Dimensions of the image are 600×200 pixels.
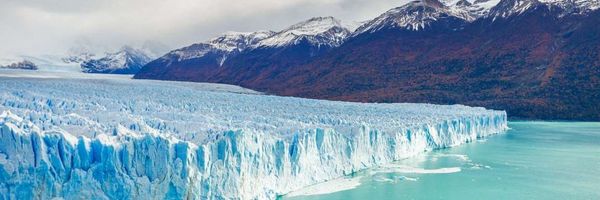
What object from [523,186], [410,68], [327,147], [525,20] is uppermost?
[525,20]

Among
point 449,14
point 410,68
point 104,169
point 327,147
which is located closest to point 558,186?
point 327,147

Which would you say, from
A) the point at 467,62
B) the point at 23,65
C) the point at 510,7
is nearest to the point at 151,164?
the point at 467,62

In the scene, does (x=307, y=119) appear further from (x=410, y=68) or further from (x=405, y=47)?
(x=405, y=47)

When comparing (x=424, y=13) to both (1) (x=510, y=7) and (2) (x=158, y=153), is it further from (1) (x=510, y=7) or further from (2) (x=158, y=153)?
(2) (x=158, y=153)

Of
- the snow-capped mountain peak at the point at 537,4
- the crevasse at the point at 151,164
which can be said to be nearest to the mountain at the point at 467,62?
the snow-capped mountain peak at the point at 537,4

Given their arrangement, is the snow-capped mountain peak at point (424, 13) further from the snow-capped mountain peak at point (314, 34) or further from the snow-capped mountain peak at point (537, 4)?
the snow-capped mountain peak at point (314, 34)
